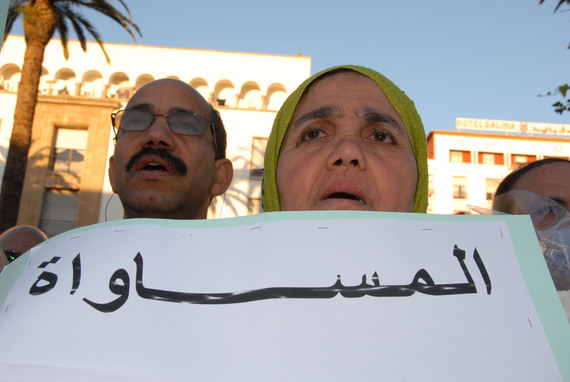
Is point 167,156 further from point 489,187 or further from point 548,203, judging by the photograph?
point 489,187

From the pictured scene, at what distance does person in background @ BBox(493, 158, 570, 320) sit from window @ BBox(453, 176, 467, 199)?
33559 millimetres

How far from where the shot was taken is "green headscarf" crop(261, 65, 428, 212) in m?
1.44

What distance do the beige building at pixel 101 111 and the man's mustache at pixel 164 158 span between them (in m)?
16.1

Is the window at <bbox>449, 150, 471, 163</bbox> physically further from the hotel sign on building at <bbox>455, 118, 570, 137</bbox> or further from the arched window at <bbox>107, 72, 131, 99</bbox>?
the arched window at <bbox>107, 72, 131, 99</bbox>

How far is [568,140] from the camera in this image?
36938mm

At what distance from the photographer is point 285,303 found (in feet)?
2.55

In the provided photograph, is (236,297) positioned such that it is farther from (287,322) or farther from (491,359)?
(491,359)

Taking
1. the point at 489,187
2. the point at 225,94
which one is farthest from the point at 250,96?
the point at 489,187

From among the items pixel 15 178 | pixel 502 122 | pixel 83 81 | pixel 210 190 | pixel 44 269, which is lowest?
pixel 44 269

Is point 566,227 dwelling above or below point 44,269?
above

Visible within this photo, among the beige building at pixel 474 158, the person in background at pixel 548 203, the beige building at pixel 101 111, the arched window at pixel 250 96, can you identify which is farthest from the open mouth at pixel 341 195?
the beige building at pixel 474 158

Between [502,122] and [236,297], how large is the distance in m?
43.3

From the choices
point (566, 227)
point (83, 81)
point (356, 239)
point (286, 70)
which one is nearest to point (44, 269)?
point (356, 239)

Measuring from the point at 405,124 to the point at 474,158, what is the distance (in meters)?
37.1
